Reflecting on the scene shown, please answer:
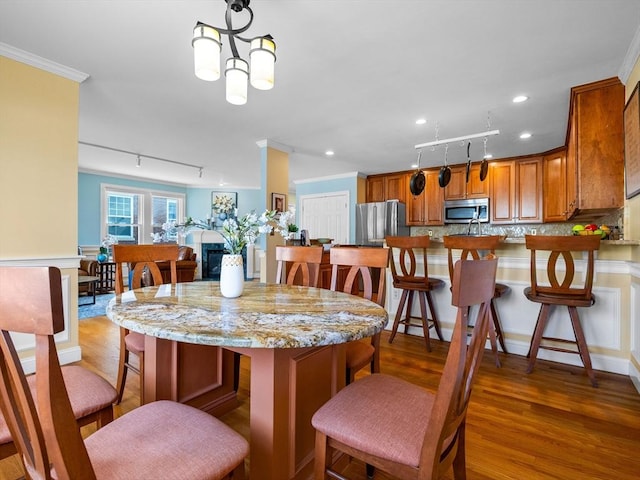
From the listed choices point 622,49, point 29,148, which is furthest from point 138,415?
point 622,49

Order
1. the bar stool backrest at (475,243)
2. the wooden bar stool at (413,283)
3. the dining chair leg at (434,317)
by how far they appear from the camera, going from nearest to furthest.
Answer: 1. the bar stool backrest at (475,243)
2. the wooden bar stool at (413,283)
3. the dining chair leg at (434,317)

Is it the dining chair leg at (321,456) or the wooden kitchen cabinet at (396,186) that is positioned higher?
the wooden kitchen cabinet at (396,186)

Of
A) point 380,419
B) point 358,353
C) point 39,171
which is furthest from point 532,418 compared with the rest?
point 39,171

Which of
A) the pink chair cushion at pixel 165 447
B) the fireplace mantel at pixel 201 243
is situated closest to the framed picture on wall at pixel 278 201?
the pink chair cushion at pixel 165 447

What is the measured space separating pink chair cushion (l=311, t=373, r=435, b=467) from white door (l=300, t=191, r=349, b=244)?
5192mm

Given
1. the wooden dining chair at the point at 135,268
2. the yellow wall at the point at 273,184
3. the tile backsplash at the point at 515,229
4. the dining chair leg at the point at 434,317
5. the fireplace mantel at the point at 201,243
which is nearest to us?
the wooden dining chair at the point at 135,268

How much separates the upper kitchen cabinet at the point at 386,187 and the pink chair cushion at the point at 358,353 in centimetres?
473

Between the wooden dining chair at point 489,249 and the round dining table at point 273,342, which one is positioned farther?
the wooden dining chair at point 489,249

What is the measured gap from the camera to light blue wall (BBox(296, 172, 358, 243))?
617 centimetres

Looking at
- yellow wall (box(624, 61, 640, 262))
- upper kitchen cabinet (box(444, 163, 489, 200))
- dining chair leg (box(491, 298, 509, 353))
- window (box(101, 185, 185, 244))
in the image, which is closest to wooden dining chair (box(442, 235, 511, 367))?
dining chair leg (box(491, 298, 509, 353))

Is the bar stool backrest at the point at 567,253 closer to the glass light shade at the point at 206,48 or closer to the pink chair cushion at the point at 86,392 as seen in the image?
the glass light shade at the point at 206,48

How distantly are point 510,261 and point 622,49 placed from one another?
1710mm

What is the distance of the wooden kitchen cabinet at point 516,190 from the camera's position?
189 inches

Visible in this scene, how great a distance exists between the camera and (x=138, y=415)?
36.2 inches
